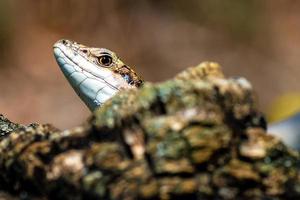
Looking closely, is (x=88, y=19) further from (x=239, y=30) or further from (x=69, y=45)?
(x=69, y=45)

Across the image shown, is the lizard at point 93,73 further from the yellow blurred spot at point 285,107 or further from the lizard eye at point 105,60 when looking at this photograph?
the yellow blurred spot at point 285,107

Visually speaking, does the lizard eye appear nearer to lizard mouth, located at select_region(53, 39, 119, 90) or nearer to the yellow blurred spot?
lizard mouth, located at select_region(53, 39, 119, 90)

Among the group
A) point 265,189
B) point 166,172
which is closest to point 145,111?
point 166,172

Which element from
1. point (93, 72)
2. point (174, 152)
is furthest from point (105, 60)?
point (174, 152)

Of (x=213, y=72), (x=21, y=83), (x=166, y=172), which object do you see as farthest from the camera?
(x=21, y=83)

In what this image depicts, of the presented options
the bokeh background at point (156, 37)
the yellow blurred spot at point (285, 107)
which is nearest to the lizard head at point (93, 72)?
the yellow blurred spot at point (285, 107)

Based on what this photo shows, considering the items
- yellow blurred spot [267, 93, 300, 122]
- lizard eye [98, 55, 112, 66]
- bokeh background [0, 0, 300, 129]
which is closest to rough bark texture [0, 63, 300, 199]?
lizard eye [98, 55, 112, 66]

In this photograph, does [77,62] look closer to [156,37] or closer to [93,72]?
[93,72]
